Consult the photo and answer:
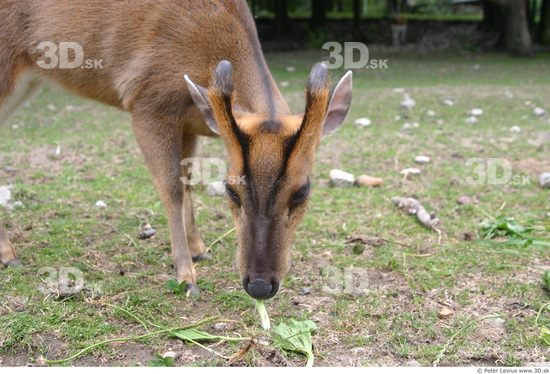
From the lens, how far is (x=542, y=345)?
9.78ft

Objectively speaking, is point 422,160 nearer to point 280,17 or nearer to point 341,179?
point 341,179

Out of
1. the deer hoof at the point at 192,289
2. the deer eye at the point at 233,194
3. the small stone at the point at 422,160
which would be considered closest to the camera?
the deer eye at the point at 233,194

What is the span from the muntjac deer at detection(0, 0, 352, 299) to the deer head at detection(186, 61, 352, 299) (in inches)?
0.5

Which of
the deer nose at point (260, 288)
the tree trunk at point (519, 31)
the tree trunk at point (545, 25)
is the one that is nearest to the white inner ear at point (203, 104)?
the deer nose at point (260, 288)

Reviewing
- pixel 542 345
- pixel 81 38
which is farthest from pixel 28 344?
pixel 542 345

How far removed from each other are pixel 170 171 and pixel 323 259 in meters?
1.32

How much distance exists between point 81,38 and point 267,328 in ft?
8.47

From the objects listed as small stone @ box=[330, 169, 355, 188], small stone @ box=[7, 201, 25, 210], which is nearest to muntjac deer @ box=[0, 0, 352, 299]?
small stone @ box=[7, 201, 25, 210]

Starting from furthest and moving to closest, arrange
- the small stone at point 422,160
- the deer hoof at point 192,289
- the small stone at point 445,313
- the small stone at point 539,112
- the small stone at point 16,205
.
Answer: the small stone at point 539,112, the small stone at point 422,160, the small stone at point 16,205, the deer hoof at point 192,289, the small stone at point 445,313

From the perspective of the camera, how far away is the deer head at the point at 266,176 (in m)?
2.85

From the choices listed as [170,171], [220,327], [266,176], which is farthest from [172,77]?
[220,327]

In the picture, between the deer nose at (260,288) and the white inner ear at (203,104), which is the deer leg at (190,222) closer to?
the white inner ear at (203,104)
